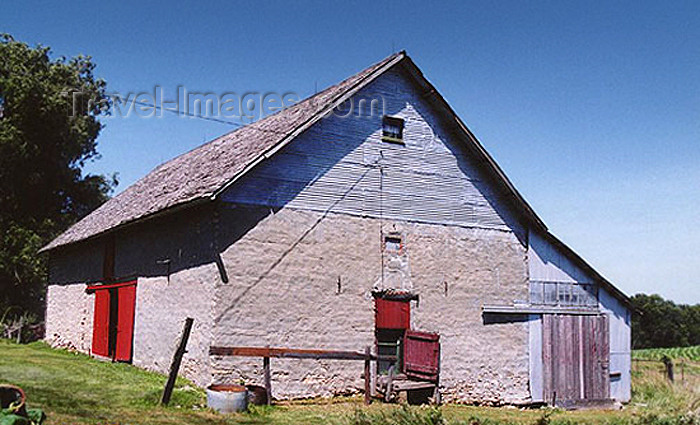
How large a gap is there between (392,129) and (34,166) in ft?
83.6

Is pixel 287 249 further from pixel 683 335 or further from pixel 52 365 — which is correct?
pixel 683 335

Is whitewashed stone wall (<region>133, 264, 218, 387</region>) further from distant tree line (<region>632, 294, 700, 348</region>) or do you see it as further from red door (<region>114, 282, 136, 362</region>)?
distant tree line (<region>632, 294, 700, 348</region>)

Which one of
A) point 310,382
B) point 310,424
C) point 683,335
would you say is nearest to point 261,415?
point 310,424

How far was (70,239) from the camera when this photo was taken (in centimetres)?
2428

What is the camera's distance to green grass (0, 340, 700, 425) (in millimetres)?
10531

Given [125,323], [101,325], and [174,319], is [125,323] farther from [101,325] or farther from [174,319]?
[174,319]

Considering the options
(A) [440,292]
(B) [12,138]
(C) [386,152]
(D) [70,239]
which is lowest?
(A) [440,292]

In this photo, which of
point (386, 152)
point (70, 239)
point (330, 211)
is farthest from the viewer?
point (70, 239)

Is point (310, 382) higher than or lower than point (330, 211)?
lower

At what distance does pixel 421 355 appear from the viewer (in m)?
17.0

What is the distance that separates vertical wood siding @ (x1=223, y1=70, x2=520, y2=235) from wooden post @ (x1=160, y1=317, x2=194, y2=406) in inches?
137

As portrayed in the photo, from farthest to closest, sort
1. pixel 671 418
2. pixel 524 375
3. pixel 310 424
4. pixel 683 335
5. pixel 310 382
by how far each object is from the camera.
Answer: pixel 683 335 < pixel 524 375 < pixel 310 382 < pixel 310 424 < pixel 671 418

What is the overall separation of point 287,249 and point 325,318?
5.99 ft

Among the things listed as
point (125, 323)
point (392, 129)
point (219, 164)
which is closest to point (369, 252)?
point (392, 129)
